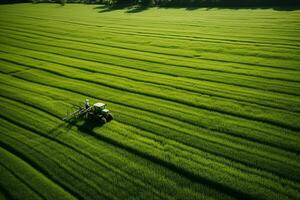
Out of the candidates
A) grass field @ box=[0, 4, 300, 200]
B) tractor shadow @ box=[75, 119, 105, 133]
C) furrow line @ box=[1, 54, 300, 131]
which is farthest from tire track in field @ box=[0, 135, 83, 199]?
furrow line @ box=[1, 54, 300, 131]

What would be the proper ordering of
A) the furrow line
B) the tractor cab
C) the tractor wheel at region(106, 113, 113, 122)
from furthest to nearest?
the tractor wheel at region(106, 113, 113, 122)
the tractor cab
the furrow line

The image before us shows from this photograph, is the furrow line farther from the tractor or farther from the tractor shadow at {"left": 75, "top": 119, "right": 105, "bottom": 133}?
the tractor shadow at {"left": 75, "top": 119, "right": 105, "bottom": 133}

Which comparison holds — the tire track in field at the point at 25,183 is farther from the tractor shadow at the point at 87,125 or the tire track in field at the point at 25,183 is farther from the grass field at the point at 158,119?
the tractor shadow at the point at 87,125

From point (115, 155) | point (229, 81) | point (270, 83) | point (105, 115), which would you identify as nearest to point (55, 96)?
point (105, 115)

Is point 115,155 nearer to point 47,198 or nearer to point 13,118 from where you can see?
point 47,198

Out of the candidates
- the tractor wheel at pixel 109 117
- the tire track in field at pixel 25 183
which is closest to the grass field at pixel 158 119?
the tire track in field at pixel 25 183
